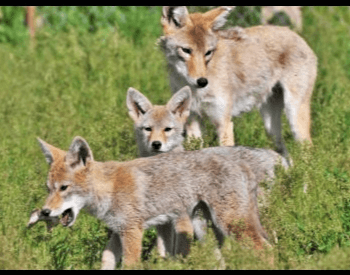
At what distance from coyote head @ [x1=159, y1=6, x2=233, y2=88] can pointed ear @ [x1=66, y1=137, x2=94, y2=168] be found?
2.61 meters

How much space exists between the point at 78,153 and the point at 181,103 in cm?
214

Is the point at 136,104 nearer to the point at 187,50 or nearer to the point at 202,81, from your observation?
the point at 202,81

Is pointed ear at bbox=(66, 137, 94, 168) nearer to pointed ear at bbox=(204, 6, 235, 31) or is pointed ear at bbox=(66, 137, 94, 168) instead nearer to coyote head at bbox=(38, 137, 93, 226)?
coyote head at bbox=(38, 137, 93, 226)

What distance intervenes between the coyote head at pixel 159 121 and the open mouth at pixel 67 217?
5.53 ft

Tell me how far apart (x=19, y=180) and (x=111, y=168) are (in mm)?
1847

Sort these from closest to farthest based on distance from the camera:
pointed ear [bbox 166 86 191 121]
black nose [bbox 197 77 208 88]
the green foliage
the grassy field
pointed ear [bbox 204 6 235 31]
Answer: the grassy field, pointed ear [bbox 166 86 191 121], black nose [bbox 197 77 208 88], pointed ear [bbox 204 6 235 31], the green foliage

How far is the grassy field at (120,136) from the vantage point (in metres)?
6.71

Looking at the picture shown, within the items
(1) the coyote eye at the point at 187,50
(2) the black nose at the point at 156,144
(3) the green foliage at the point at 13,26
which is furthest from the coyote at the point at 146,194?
(3) the green foliage at the point at 13,26

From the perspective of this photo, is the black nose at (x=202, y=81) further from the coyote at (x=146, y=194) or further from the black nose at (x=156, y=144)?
the coyote at (x=146, y=194)

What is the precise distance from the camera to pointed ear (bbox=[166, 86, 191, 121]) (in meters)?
8.71

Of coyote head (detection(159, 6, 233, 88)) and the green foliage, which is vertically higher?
the green foliage

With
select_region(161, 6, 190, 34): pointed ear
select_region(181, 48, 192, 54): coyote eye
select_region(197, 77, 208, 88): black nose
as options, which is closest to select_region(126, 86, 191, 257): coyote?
select_region(197, 77, 208, 88): black nose

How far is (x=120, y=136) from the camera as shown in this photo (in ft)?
30.2

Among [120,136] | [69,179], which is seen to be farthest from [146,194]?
[120,136]
